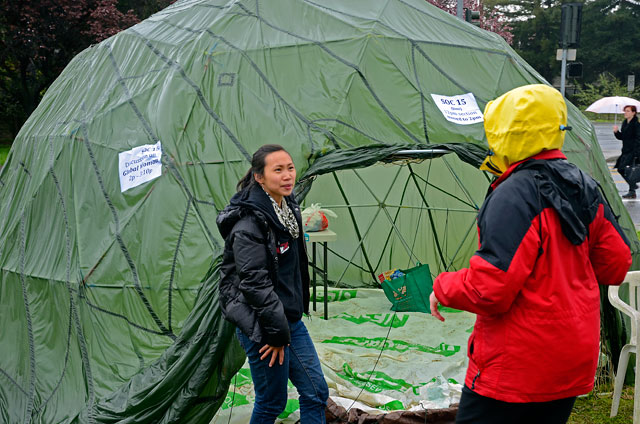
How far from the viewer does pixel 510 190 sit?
1.92 m

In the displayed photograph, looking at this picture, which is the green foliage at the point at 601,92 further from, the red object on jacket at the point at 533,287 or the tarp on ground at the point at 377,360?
the red object on jacket at the point at 533,287

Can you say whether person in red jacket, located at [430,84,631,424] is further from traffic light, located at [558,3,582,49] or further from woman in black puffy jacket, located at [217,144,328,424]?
traffic light, located at [558,3,582,49]

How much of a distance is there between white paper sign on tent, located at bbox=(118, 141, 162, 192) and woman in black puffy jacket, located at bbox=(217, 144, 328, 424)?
1475 millimetres

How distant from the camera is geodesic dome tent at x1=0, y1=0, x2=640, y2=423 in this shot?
12.7 ft

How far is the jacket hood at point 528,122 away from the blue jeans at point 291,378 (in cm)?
126

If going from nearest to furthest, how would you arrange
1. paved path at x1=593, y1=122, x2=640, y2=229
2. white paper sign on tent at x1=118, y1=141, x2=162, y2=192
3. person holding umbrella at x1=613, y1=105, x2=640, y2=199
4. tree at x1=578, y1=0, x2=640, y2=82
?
white paper sign on tent at x1=118, y1=141, x2=162, y2=192
paved path at x1=593, y1=122, x2=640, y2=229
person holding umbrella at x1=613, y1=105, x2=640, y2=199
tree at x1=578, y1=0, x2=640, y2=82

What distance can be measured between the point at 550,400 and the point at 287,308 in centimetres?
116

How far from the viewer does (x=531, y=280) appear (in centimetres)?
191

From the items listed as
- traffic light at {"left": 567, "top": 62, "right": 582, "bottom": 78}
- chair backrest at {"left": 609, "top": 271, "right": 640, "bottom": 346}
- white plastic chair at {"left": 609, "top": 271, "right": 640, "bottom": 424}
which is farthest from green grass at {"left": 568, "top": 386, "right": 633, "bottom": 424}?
traffic light at {"left": 567, "top": 62, "right": 582, "bottom": 78}

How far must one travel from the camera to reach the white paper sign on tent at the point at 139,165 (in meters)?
4.13

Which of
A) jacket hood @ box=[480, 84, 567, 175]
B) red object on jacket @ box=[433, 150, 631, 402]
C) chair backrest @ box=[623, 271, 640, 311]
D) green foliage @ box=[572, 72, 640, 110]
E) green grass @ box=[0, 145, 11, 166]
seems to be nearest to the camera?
red object on jacket @ box=[433, 150, 631, 402]

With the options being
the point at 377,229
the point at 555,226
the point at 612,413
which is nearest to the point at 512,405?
the point at 555,226

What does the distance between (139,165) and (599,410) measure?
10.6ft

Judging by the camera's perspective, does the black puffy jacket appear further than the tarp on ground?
No
